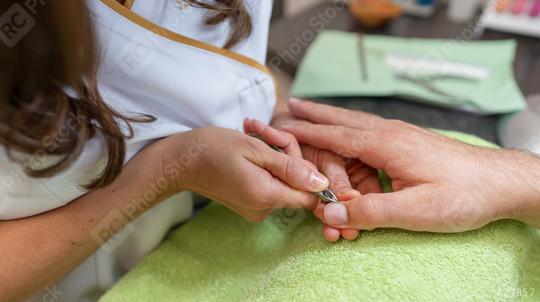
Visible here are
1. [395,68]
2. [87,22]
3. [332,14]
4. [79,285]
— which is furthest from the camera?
[332,14]

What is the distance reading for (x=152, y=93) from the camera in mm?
572

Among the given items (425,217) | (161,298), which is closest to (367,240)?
(425,217)

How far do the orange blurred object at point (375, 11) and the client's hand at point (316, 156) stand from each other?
2.39 feet

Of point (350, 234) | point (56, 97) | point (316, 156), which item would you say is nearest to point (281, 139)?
point (316, 156)

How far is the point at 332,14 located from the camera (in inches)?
52.2

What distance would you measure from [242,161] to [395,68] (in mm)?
675

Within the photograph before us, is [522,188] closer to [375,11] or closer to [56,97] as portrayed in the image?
[56,97]

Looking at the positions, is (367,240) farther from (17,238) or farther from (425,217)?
(17,238)

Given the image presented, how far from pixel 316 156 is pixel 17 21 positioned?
0.39m

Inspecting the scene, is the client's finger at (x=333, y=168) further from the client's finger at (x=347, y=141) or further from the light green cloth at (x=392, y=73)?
the light green cloth at (x=392, y=73)

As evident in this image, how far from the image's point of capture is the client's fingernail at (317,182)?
1.79 feet

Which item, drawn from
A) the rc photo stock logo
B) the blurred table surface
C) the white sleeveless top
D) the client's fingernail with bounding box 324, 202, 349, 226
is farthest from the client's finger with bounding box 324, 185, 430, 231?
the blurred table surface

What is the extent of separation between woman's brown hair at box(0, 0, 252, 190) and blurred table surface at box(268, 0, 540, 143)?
572 millimetres

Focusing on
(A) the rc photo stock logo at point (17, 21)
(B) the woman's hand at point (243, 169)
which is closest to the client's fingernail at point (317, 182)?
(B) the woman's hand at point (243, 169)
